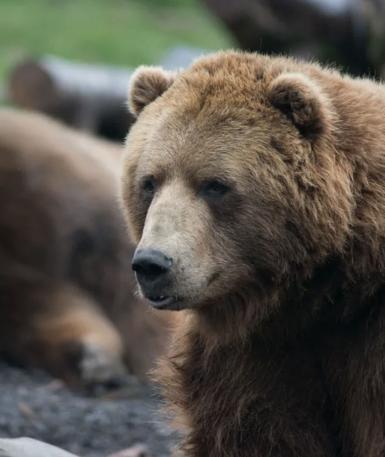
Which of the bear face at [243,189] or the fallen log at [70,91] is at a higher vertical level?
the fallen log at [70,91]

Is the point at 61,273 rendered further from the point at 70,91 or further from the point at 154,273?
the point at 154,273

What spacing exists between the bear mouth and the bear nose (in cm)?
13

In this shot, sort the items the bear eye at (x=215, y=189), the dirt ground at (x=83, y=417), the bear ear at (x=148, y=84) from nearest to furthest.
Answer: the bear eye at (x=215, y=189) < the bear ear at (x=148, y=84) < the dirt ground at (x=83, y=417)

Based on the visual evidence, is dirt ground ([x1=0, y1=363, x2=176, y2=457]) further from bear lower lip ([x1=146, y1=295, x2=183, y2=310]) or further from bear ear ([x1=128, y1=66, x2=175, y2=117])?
bear ear ([x1=128, y1=66, x2=175, y2=117])

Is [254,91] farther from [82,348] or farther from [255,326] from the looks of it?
[82,348]

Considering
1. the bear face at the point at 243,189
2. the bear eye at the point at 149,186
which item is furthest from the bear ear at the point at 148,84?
the bear eye at the point at 149,186

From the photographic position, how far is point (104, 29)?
23.6m

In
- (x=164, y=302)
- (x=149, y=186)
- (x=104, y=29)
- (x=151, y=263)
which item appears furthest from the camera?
(x=104, y=29)

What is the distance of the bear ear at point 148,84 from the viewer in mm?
5641

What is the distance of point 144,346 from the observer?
8945mm

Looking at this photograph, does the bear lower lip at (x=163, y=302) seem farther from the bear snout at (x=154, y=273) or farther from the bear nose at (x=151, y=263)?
the bear nose at (x=151, y=263)

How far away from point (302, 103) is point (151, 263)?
947 millimetres

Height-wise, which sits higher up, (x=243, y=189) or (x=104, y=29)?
(x=104, y=29)

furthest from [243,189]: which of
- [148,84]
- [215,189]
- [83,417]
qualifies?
[83,417]
